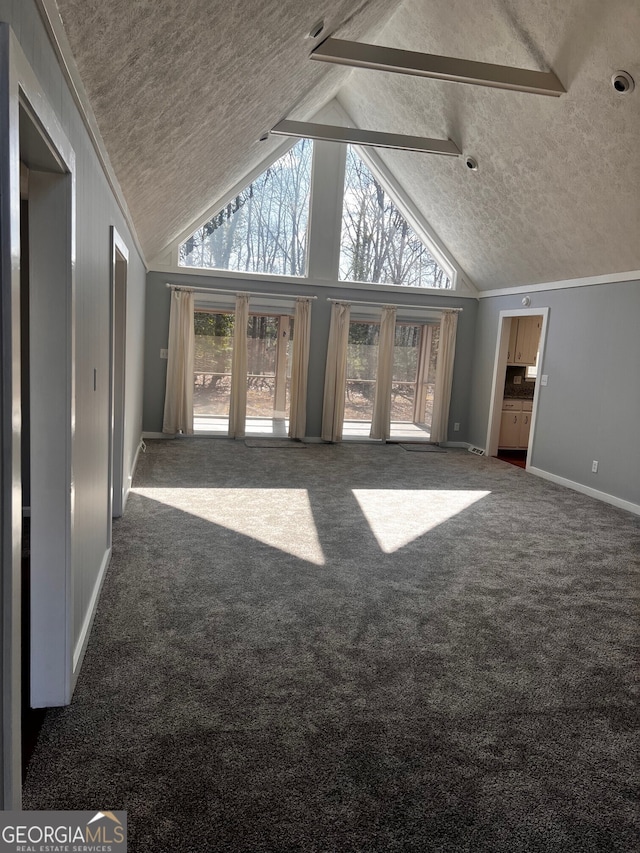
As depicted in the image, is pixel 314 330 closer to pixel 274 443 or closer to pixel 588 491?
pixel 274 443

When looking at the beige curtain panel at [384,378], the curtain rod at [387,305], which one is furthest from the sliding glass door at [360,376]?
the curtain rod at [387,305]

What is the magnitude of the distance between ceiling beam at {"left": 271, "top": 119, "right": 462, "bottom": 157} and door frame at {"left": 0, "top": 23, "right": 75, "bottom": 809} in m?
4.48

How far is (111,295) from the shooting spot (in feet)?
10.8

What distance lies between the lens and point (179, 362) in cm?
803

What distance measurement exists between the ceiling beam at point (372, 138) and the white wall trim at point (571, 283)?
192cm

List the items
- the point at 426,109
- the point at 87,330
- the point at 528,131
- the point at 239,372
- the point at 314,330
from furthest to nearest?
the point at 314,330
the point at 239,372
the point at 426,109
the point at 528,131
the point at 87,330

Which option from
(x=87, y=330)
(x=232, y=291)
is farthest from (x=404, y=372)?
(x=87, y=330)

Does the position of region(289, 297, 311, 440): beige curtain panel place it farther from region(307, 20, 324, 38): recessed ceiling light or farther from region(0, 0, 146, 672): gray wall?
region(0, 0, 146, 672): gray wall

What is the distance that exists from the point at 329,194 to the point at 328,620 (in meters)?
6.78

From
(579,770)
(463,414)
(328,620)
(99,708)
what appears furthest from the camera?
(463,414)

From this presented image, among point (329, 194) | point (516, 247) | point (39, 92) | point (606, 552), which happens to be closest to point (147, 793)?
point (39, 92)

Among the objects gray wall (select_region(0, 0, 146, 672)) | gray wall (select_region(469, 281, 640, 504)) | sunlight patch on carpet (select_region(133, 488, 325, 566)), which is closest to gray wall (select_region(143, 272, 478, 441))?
gray wall (select_region(469, 281, 640, 504))

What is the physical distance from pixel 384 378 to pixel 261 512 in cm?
432

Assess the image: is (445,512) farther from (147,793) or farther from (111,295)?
(147,793)
